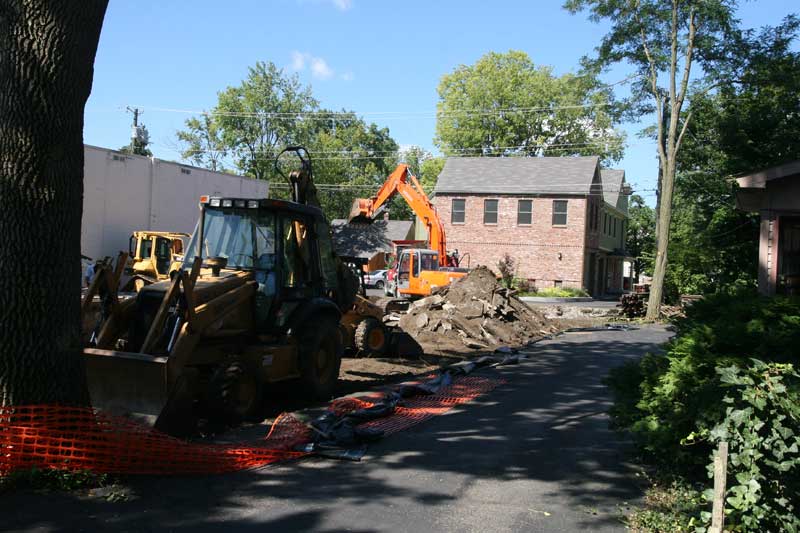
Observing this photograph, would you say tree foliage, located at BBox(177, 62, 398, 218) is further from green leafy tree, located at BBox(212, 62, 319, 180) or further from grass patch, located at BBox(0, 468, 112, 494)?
grass patch, located at BBox(0, 468, 112, 494)

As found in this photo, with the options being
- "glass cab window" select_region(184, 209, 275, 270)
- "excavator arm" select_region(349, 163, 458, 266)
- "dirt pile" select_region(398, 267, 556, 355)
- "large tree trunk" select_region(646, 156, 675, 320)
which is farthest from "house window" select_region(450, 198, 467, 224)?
"glass cab window" select_region(184, 209, 275, 270)

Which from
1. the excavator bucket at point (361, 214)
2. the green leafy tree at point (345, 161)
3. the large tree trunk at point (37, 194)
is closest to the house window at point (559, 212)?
the excavator bucket at point (361, 214)

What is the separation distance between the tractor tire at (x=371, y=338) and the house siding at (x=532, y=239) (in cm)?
2971

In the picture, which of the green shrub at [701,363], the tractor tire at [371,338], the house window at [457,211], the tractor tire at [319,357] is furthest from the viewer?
the house window at [457,211]

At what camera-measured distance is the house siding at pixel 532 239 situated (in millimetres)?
42375

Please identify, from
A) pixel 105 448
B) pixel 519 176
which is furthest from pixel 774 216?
pixel 519 176

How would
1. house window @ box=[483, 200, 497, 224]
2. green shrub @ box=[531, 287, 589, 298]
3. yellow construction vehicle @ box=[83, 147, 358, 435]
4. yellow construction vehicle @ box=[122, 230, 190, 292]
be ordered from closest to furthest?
yellow construction vehicle @ box=[83, 147, 358, 435], yellow construction vehicle @ box=[122, 230, 190, 292], green shrub @ box=[531, 287, 589, 298], house window @ box=[483, 200, 497, 224]

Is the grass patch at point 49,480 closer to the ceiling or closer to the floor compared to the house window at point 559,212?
closer to the floor

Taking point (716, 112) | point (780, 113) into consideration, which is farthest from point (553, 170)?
point (780, 113)

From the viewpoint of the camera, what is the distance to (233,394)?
8102mm

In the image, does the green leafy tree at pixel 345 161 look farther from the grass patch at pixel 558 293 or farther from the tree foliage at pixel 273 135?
the grass patch at pixel 558 293

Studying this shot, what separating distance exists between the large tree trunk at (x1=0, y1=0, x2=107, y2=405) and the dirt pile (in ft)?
36.5

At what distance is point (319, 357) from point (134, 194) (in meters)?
19.4

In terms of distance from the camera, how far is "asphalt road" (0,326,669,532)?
5281mm
